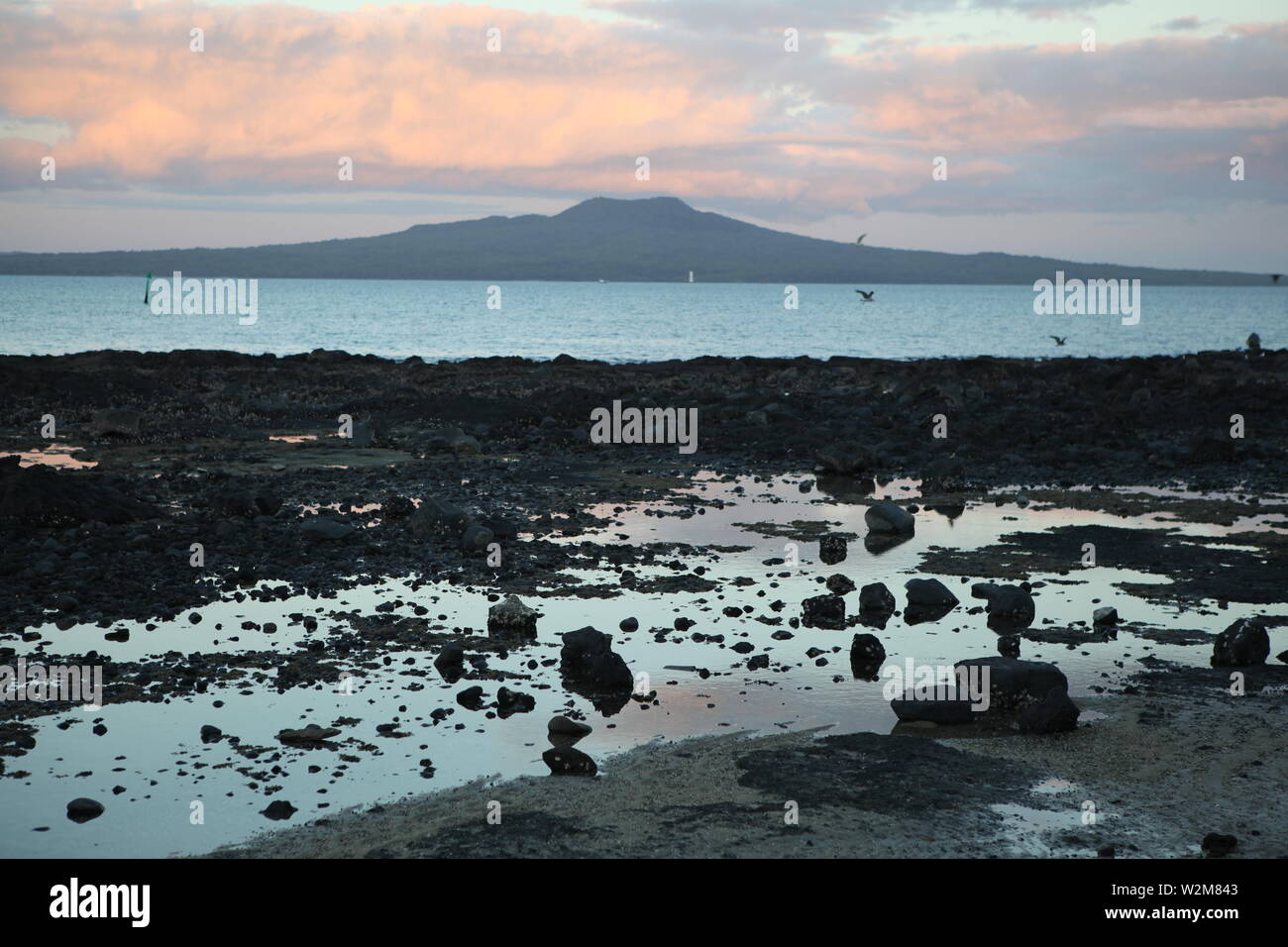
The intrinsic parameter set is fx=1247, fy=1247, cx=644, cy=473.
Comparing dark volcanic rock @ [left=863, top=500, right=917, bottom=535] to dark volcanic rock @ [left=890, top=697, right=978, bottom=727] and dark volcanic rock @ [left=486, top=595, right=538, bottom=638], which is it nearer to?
dark volcanic rock @ [left=486, top=595, right=538, bottom=638]

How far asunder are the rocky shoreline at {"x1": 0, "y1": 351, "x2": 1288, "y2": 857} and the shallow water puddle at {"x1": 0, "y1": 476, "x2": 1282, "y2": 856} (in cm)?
20

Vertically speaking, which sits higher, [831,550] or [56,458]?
[56,458]

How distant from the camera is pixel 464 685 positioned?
38.4 feet

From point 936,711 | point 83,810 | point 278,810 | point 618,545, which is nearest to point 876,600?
point 936,711

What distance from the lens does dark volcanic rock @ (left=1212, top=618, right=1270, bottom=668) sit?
12430mm

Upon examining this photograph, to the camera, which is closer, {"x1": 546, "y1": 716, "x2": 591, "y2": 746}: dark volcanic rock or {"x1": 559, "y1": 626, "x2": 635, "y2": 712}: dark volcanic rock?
{"x1": 546, "y1": 716, "x2": 591, "y2": 746}: dark volcanic rock
